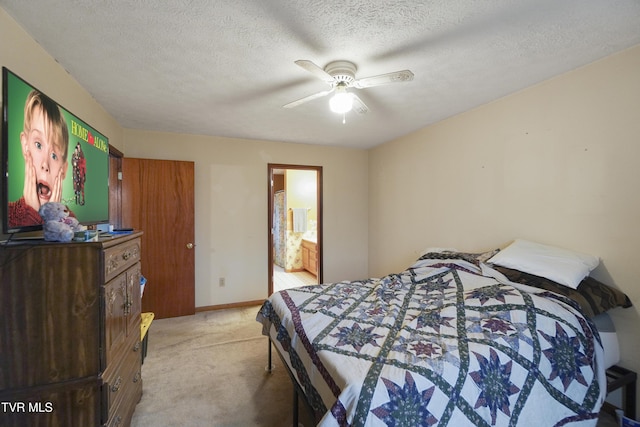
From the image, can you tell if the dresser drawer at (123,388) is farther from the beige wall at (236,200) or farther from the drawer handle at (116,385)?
the beige wall at (236,200)

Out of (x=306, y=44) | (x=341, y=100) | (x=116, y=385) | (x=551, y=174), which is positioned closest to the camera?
(x=116, y=385)

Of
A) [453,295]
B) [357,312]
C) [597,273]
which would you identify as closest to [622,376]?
[597,273]

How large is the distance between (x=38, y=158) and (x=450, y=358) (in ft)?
7.08

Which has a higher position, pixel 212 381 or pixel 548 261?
pixel 548 261

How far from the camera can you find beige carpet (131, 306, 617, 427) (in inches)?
71.8

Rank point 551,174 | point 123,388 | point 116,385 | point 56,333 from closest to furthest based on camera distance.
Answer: point 56,333, point 116,385, point 123,388, point 551,174

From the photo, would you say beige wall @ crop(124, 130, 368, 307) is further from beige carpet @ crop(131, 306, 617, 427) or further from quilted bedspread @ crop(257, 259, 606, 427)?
quilted bedspread @ crop(257, 259, 606, 427)

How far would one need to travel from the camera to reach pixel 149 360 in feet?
8.18

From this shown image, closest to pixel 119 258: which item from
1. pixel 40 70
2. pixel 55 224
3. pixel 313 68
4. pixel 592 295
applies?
pixel 55 224

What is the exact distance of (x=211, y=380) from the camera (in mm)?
2217

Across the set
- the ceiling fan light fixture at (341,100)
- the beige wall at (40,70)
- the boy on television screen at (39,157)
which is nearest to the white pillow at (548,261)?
the ceiling fan light fixture at (341,100)

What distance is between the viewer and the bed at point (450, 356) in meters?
1.12

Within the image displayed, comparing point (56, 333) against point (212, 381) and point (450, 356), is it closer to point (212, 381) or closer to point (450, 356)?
point (212, 381)

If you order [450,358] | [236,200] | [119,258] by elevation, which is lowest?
[450,358]
